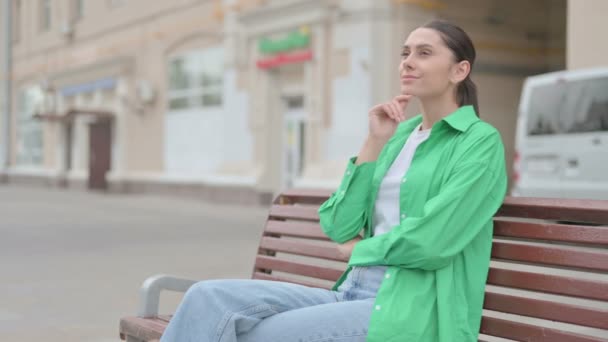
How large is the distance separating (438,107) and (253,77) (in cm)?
1730

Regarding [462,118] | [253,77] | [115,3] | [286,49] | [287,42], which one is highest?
[115,3]

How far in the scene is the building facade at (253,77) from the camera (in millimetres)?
16750

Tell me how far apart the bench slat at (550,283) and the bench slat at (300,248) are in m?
0.76

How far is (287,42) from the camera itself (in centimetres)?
1852

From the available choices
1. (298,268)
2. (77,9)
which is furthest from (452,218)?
(77,9)

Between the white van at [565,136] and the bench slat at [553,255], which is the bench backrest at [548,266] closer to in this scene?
the bench slat at [553,255]

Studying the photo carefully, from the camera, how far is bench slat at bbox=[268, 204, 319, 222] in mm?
3557

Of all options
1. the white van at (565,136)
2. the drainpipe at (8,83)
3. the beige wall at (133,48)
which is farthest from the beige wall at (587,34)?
the drainpipe at (8,83)

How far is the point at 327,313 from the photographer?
2.60 meters

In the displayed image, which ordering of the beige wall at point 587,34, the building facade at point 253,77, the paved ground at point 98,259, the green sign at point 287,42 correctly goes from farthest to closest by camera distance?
the green sign at point 287,42 → the building facade at point 253,77 → the beige wall at point 587,34 → the paved ground at point 98,259

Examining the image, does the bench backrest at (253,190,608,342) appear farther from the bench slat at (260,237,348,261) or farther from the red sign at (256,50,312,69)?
the red sign at (256,50,312,69)

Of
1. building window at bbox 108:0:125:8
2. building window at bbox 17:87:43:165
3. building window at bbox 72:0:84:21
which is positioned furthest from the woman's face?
building window at bbox 17:87:43:165

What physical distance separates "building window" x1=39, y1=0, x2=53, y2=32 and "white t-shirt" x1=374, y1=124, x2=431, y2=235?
3332 cm

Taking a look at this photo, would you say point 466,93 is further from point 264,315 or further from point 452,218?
point 264,315
